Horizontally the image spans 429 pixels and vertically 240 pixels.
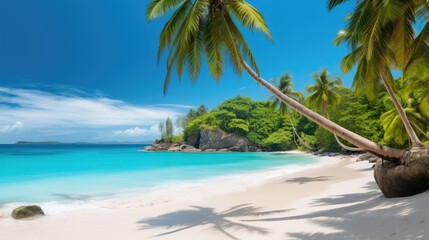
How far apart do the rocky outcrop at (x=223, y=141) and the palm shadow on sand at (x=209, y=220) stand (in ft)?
195

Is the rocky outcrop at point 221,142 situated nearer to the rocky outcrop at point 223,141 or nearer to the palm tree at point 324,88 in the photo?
the rocky outcrop at point 223,141

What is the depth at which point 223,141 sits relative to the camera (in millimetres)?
70312

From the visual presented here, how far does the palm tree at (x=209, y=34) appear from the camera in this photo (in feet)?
26.7

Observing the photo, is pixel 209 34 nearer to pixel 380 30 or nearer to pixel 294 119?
pixel 380 30

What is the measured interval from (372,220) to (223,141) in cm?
6458

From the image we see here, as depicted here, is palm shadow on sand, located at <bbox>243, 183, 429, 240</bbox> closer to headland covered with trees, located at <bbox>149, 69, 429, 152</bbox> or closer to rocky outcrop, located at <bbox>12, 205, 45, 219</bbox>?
rocky outcrop, located at <bbox>12, 205, 45, 219</bbox>

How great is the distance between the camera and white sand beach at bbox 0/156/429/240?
5460mm

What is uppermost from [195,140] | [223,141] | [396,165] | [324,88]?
[324,88]

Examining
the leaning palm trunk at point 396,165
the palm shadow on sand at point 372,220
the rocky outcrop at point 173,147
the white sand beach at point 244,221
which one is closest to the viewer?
the palm shadow on sand at point 372,220

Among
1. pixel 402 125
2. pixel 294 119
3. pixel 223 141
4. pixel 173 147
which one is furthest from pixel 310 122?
pixel 402 125

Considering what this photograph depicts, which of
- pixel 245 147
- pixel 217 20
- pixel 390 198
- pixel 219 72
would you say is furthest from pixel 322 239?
pixel 245 147

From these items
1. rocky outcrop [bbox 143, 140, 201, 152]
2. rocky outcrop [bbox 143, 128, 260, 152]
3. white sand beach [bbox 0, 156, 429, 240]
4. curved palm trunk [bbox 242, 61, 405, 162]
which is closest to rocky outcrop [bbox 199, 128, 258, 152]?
rocky outcrop [bbox 143, 128, 260, 152]

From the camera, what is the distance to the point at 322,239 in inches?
206

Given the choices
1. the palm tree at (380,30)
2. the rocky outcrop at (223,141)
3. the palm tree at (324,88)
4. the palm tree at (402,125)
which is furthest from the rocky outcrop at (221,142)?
the palm tree at (380,30)
